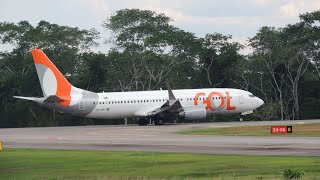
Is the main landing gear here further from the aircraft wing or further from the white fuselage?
the white fuselage

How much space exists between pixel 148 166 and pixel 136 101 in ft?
180

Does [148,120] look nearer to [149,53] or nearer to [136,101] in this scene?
[136,101]

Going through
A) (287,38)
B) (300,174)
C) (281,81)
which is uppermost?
(287,38)

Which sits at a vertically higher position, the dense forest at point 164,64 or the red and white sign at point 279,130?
the dense forest at point 164,64

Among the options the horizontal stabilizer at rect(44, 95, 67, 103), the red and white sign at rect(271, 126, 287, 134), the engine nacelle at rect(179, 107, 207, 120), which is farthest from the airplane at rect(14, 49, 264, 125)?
the red and white sign at rect(271, 126, 287, 134)

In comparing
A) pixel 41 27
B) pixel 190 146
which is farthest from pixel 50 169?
pixel 41 27

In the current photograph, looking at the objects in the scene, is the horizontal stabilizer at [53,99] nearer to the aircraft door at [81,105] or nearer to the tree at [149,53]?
the aircraft door at [81,105]

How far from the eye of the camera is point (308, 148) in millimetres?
44188

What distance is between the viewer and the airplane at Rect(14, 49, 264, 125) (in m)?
88.1

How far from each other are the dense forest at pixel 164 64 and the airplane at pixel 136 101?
12.0m

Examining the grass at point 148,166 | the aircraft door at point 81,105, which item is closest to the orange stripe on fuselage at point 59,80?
the aircraft door at point 81,105

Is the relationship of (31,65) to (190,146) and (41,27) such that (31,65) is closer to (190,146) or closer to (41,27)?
(41,27)

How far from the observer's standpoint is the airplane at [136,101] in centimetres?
8806

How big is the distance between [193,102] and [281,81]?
28496mm
